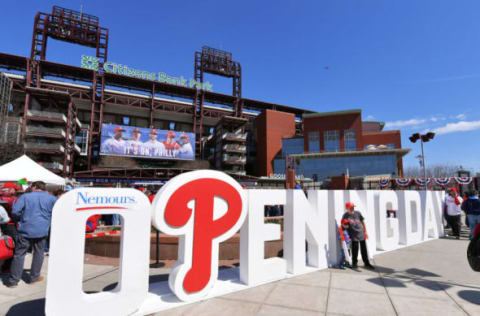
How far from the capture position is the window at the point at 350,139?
181 feet

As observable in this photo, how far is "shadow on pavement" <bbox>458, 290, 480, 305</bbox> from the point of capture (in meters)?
4.11

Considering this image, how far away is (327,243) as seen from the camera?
6230 millimetres

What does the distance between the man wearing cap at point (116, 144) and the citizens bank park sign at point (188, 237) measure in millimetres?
48913

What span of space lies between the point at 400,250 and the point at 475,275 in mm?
2404

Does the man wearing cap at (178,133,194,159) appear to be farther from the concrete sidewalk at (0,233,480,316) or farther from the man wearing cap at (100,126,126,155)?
the concrete sidewalk at (0,233,480,316)

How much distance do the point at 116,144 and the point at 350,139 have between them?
159 ft

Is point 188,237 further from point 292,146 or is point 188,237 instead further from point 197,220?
A: point 292,146

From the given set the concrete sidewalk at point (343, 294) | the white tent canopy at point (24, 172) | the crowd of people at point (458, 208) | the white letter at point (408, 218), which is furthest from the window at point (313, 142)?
the concrete sidewalk at point (343, 294)

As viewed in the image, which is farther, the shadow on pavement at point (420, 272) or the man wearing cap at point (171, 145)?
the man wearing cap at point (171, 145)

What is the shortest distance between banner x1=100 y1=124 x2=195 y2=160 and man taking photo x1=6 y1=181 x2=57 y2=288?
1891 inches

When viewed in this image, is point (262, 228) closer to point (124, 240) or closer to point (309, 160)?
point (124, 240)

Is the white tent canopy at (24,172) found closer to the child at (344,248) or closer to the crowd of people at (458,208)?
the child at (344,248)

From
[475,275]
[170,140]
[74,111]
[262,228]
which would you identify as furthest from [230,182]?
[74,111]

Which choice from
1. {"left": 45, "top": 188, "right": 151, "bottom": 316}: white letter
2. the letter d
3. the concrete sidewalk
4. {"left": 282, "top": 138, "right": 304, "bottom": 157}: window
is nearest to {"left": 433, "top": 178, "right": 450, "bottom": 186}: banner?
the concrete sidewalk
